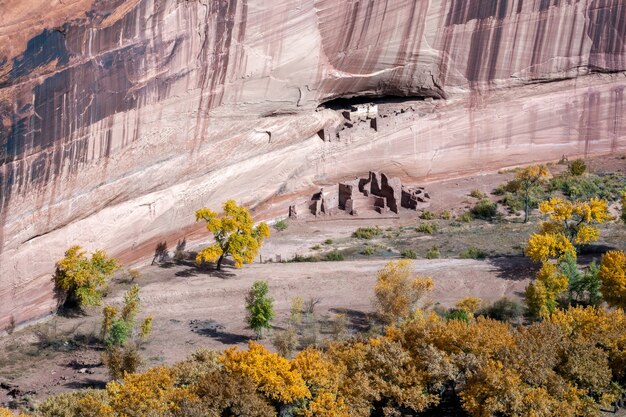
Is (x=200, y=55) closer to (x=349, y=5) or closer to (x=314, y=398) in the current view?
(x=349, y=5)

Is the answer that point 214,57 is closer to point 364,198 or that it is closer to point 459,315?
point 364,198

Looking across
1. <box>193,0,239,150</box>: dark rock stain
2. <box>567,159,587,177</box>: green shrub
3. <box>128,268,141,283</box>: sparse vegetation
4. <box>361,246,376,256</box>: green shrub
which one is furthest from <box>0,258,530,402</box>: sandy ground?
<box>567,159,587,177</box>: green shrub

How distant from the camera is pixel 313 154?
120 feet

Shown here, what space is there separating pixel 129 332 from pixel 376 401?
7.28 m

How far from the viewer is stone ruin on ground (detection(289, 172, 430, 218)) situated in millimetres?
36594

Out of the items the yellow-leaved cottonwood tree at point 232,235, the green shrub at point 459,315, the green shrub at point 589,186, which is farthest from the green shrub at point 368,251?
the green shrub at point 589,186

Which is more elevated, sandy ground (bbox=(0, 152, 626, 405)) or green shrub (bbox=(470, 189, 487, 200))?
green shrub (bbox=(470, 189, 487, 200))

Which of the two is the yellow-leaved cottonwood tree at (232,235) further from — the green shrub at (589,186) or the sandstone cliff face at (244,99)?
the green shrub at (589,186)

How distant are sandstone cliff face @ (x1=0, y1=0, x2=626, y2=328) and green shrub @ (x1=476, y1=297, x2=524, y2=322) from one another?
971 centimetres

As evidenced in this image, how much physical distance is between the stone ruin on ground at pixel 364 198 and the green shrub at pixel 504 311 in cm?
935

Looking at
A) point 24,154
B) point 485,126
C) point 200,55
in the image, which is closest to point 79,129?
point 24,154

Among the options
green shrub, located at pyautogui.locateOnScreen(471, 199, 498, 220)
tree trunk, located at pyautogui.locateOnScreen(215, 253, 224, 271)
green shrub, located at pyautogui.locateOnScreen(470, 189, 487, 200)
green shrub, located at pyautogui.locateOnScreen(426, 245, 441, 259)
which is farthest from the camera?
green shrub, located at pyautogui.locateOnScreen(470, 189, 487, 200)

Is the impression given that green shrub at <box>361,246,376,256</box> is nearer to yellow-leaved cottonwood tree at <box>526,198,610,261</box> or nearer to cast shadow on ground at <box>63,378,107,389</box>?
yellow-leaved cottonwood tree at <box>526,198,610,261</box>

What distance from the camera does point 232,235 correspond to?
3166cm
